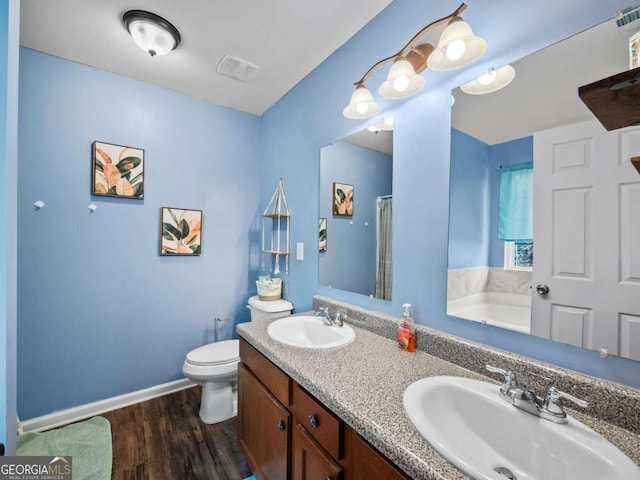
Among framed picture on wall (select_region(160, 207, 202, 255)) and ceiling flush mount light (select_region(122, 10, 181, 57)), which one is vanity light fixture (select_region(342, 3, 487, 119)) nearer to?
ceiling flush mount light (select_region(122, 10, 181, 57))

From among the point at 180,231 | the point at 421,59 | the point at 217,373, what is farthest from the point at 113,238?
the point at 421,59

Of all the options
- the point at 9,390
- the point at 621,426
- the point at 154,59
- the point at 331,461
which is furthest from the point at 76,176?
the point at 621,426

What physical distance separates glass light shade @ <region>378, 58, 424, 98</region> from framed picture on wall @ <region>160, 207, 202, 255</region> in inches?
73.1

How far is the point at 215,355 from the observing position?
1.98 metres

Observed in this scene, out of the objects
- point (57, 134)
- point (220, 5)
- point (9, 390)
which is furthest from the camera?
point (57, 134)

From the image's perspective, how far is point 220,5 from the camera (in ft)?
4.68

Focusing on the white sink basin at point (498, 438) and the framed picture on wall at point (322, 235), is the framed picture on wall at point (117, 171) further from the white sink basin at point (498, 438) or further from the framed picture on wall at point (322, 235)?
the white sink basin at point (498, 438)

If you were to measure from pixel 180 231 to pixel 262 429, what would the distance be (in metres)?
1.67

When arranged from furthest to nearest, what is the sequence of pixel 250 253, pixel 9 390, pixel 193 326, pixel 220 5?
1. pixel 250 253
2. pixel 193 326
3. pixel 220 5
4. pixel 9 390

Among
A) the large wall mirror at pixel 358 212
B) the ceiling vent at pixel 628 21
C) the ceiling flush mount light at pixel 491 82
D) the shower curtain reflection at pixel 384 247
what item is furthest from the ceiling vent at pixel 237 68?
the ceiling vent at pixel 628 21

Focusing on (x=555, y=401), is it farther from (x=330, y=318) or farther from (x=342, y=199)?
(x=342, y=199)

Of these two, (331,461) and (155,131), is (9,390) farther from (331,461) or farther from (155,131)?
(155,131)

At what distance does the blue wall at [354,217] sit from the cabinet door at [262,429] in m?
0.72

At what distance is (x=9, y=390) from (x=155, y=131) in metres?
1.96
